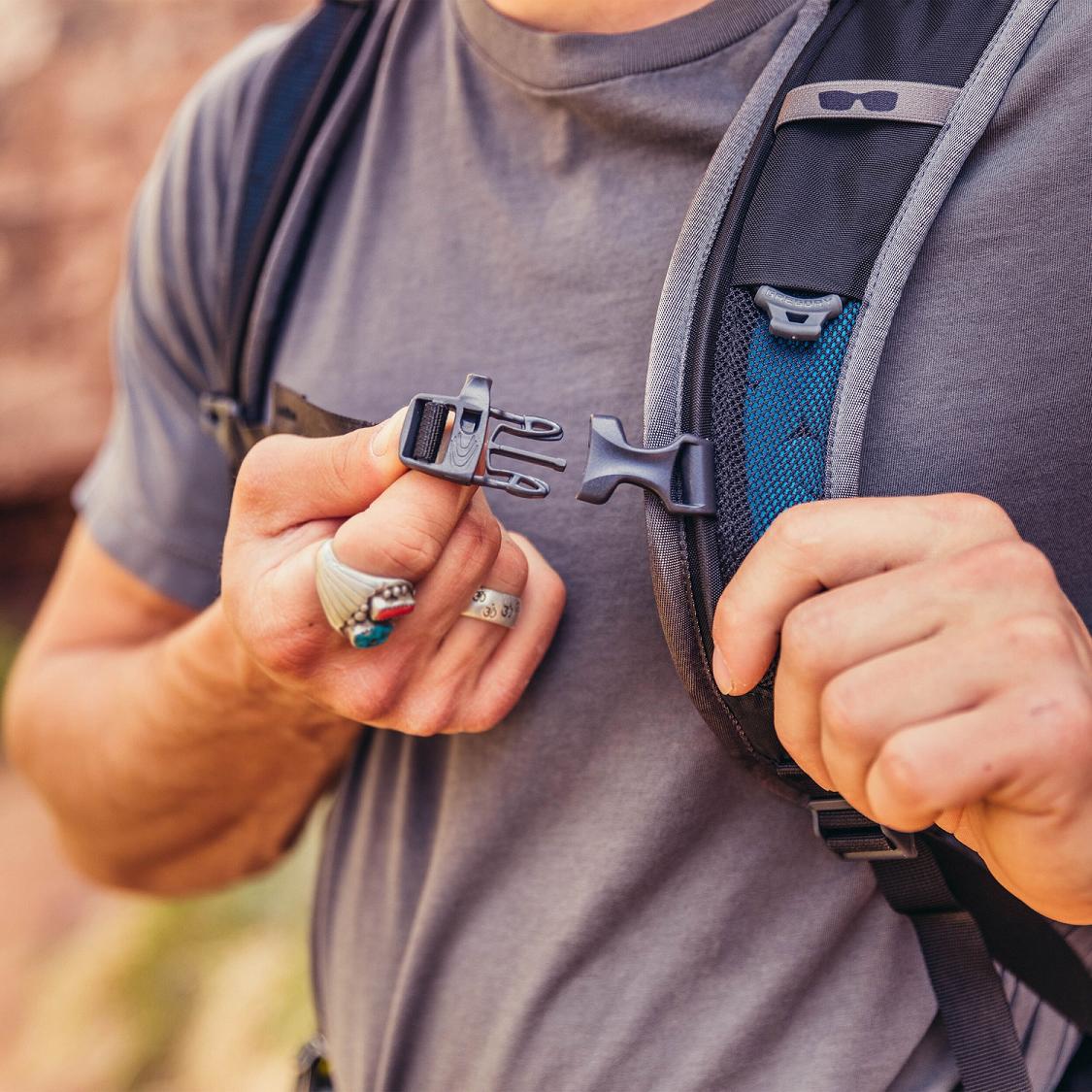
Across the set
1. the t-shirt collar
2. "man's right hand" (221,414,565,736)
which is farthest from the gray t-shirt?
"man's right hand" (221,414,565,736)

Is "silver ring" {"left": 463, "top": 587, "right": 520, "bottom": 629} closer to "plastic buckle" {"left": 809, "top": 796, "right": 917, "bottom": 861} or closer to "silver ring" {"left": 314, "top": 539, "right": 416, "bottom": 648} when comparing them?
"silver ring" {"left": 314, "top": 539, "right": 416, "bottom": 648}

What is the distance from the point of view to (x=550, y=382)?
102cm

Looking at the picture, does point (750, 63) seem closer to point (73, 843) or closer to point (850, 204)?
point (850, 204)

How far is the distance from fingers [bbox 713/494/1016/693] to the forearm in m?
0.62

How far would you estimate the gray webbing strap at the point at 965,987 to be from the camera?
0.90m

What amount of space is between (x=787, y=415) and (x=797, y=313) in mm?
78

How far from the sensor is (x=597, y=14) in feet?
3.44

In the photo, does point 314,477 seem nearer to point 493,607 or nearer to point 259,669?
point 493,607

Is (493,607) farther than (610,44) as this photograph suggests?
No

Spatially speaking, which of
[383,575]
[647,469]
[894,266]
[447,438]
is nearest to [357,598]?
[383,575]

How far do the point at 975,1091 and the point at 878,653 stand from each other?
482 mm

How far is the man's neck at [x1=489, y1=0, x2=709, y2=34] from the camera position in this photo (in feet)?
3.38

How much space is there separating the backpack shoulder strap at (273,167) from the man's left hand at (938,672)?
0.64m

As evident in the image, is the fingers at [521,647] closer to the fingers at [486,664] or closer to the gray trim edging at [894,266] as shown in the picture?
the fingers at [486,664]
